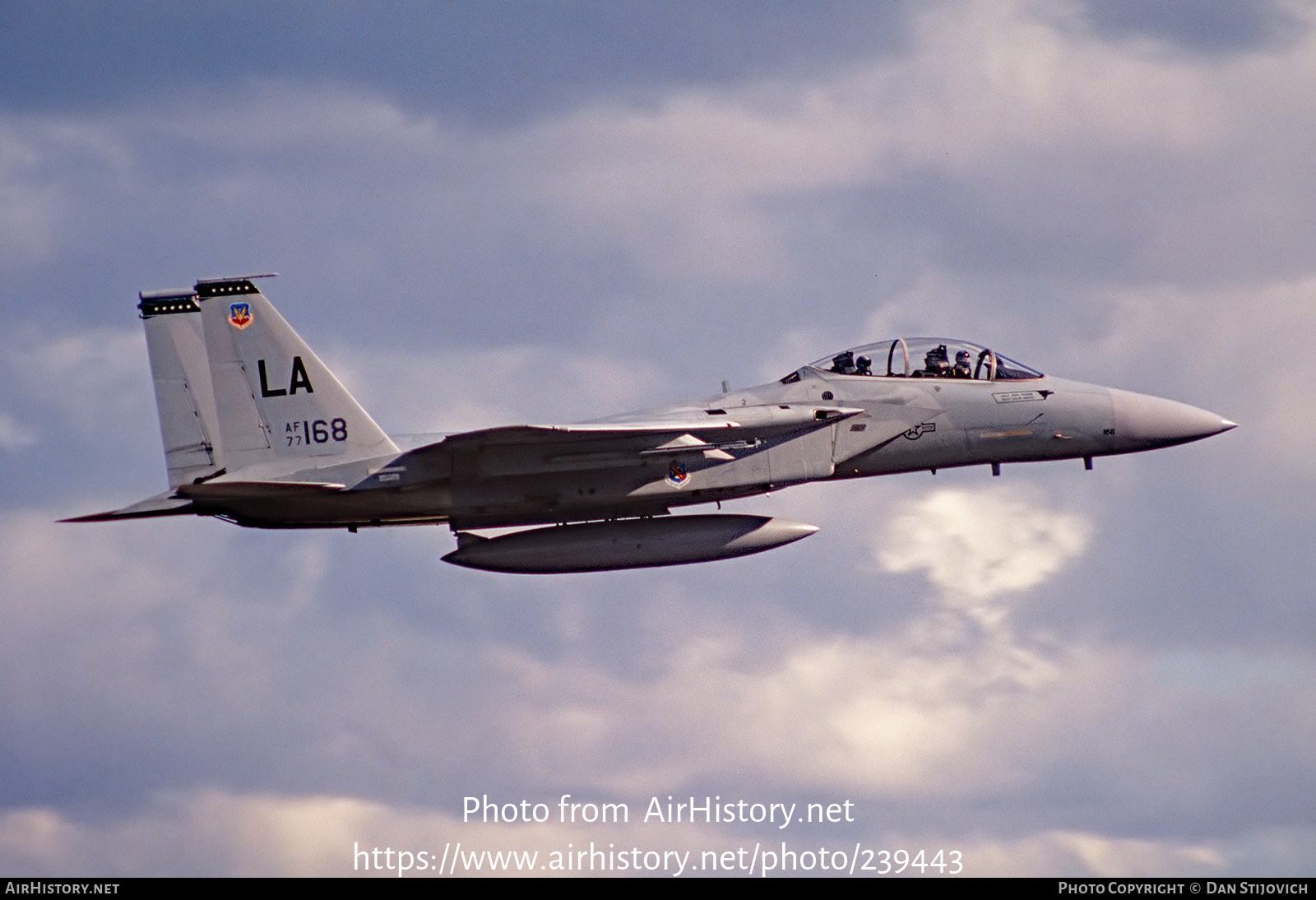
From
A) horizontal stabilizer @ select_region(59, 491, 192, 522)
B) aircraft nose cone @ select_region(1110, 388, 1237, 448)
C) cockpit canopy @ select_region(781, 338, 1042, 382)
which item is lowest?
horizontal stabilizer @ select_region(59, 491, 192, 522)

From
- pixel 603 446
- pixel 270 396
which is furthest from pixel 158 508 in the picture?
pixel 603 446

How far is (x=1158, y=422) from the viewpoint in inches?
1174

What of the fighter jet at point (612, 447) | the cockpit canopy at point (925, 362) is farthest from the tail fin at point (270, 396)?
the cockpit canopy at point (925, 362)

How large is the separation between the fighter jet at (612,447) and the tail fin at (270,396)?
27 mm

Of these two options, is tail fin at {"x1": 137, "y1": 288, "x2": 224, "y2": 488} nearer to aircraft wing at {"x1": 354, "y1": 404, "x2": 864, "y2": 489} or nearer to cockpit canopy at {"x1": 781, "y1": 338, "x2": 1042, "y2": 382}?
aircraft wing at {"x1": 354, "y1": 404, "x2": 864, "y2": 489}

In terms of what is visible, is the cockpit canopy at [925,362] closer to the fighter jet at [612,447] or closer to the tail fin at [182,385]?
the fighter jet at [612,447]

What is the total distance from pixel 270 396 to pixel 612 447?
563 cm

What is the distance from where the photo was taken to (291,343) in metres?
28.1

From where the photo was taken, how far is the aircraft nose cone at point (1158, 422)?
97.6ft

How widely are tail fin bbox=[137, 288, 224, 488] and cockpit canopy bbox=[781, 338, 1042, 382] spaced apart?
10.3m

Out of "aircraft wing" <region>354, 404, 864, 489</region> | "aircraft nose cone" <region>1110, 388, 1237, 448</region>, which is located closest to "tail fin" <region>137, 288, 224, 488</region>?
"aircraft wing" <region>354, 404, 864, 489</region>

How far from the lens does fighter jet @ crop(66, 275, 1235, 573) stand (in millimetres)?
27578

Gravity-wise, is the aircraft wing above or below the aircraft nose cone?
below

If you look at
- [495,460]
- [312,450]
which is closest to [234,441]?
[312,450]
